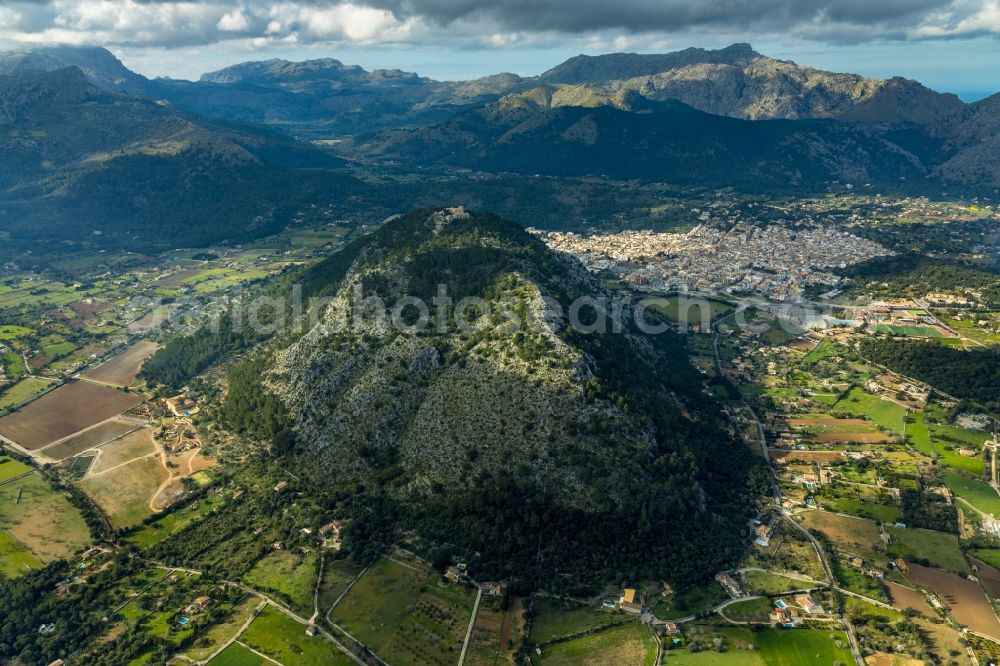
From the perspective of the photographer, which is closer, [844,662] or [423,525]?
[844,662]

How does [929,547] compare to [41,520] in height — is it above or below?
above

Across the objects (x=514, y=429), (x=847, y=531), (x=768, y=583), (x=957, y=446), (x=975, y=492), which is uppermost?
(x=514, y=429)

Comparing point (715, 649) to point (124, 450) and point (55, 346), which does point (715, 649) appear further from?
point (55, 346)

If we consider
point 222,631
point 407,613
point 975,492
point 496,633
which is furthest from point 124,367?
point 975,492

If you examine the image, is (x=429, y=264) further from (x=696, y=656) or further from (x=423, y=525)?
(x=696, y=656)

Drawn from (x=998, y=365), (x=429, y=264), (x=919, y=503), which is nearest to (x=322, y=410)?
(x=429, y=264)

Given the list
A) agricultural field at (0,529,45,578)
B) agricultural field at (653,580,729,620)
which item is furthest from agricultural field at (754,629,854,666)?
agricultural field at (0,529,45,578)
